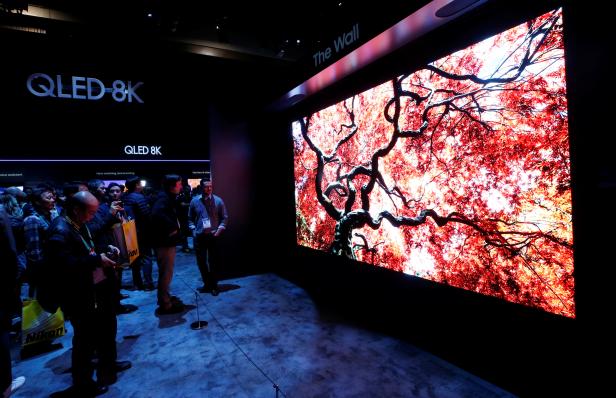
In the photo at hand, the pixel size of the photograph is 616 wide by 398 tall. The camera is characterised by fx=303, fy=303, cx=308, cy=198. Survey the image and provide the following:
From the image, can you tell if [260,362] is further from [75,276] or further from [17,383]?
[17,383]

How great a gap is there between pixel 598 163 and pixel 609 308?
→ 81 centimetres

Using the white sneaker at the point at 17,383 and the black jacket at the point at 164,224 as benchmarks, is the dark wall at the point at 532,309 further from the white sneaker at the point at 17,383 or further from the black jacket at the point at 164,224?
the white sneaker at the point at 17,383

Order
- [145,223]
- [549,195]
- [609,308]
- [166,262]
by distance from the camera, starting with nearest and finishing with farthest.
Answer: [609,308]
[549,195]
[166,262]
[145,223]

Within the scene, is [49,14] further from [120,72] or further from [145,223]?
[145,223]

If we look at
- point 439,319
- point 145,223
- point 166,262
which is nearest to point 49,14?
point 145,223

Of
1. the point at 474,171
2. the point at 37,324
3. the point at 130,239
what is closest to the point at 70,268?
the point at 130,239

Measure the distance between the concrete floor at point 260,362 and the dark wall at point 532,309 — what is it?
216mm

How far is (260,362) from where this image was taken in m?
2.75

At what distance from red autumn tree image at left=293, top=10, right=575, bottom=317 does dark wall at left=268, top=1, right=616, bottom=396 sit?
0.07m

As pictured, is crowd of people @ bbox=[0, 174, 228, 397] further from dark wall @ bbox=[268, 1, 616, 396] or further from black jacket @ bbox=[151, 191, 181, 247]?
dark wall @ bbox=[268, 1, 616, 396]

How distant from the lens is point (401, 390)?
7.52 ft

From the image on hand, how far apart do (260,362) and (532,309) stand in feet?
7.20

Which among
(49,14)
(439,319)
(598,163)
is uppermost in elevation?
(49,14)

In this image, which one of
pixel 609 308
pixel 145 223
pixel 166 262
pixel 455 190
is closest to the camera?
pixel 609 308
